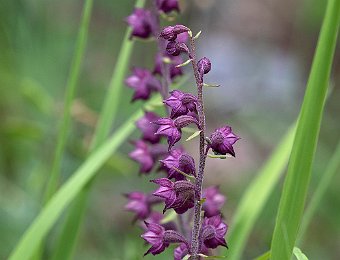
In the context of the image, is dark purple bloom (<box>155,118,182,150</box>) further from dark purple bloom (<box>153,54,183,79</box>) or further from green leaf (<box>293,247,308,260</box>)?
dark purple bloom (<box>153,54,183,79</box>)

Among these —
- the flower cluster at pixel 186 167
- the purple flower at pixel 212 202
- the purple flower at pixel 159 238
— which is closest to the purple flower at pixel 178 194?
the flower cluster at pixel 186 167

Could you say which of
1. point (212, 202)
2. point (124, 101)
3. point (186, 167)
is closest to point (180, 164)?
point (186, 167)

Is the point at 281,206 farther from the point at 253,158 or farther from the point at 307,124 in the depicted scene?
the point at 253,158

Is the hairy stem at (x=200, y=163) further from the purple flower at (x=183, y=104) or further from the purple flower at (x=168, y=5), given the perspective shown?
the purple flower at (x=168, y=5)

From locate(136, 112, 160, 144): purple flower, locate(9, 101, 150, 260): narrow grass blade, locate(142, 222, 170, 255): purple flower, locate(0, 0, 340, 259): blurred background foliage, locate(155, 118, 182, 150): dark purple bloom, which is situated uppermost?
locate(155, 118, 182, 150): dark purple bloom

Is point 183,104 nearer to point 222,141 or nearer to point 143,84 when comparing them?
point 222,141

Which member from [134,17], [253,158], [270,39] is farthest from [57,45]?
[270,39]

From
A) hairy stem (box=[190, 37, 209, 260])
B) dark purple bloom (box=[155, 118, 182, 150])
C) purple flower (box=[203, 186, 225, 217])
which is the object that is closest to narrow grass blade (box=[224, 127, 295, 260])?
purple flower (box=[203, 186, 225, 217])
